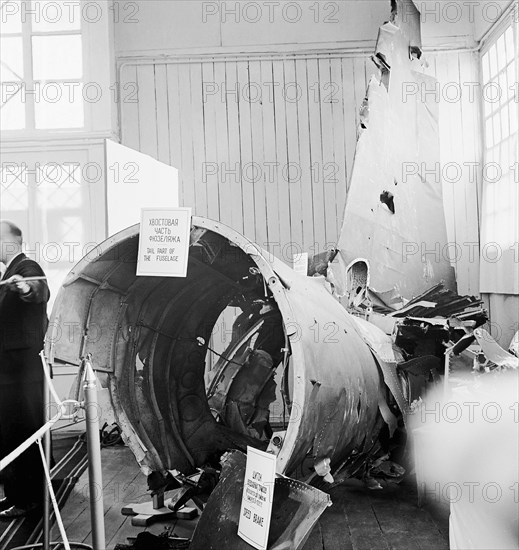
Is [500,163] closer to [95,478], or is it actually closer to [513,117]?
[513,117]

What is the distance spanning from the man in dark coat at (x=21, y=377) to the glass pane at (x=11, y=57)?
3.35m

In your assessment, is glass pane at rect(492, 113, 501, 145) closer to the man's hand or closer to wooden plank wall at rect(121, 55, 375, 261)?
wooden plank wall at rect(121, 55, 375, 261)

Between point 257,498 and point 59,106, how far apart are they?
5.11 meters

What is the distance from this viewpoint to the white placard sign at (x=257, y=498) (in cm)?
235

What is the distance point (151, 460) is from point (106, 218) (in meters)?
3.21

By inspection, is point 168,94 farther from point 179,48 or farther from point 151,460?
point 151,460

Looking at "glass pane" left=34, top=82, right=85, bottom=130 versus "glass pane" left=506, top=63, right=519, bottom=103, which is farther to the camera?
"glass pane" left=34, top=82, right=85, bottom=130

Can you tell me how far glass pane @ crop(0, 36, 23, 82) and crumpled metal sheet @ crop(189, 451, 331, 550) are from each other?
516cm

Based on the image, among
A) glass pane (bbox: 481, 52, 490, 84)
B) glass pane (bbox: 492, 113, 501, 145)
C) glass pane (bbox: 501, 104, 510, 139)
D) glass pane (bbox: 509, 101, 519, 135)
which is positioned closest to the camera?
glass pane (bbox: 509, 101, 519, 135)

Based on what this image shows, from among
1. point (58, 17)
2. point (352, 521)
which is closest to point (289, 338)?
point (352, 521)

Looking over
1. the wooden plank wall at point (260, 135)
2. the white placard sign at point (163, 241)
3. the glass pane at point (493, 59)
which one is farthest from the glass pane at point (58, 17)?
the white placard sign at point (163, 241)

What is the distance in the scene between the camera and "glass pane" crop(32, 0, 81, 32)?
6535 mm

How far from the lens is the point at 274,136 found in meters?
6.73

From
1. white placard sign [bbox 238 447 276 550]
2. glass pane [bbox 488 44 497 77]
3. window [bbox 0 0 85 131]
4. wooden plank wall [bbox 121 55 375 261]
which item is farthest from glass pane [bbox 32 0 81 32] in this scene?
white placard sign [bbox 238 447 276 550]
